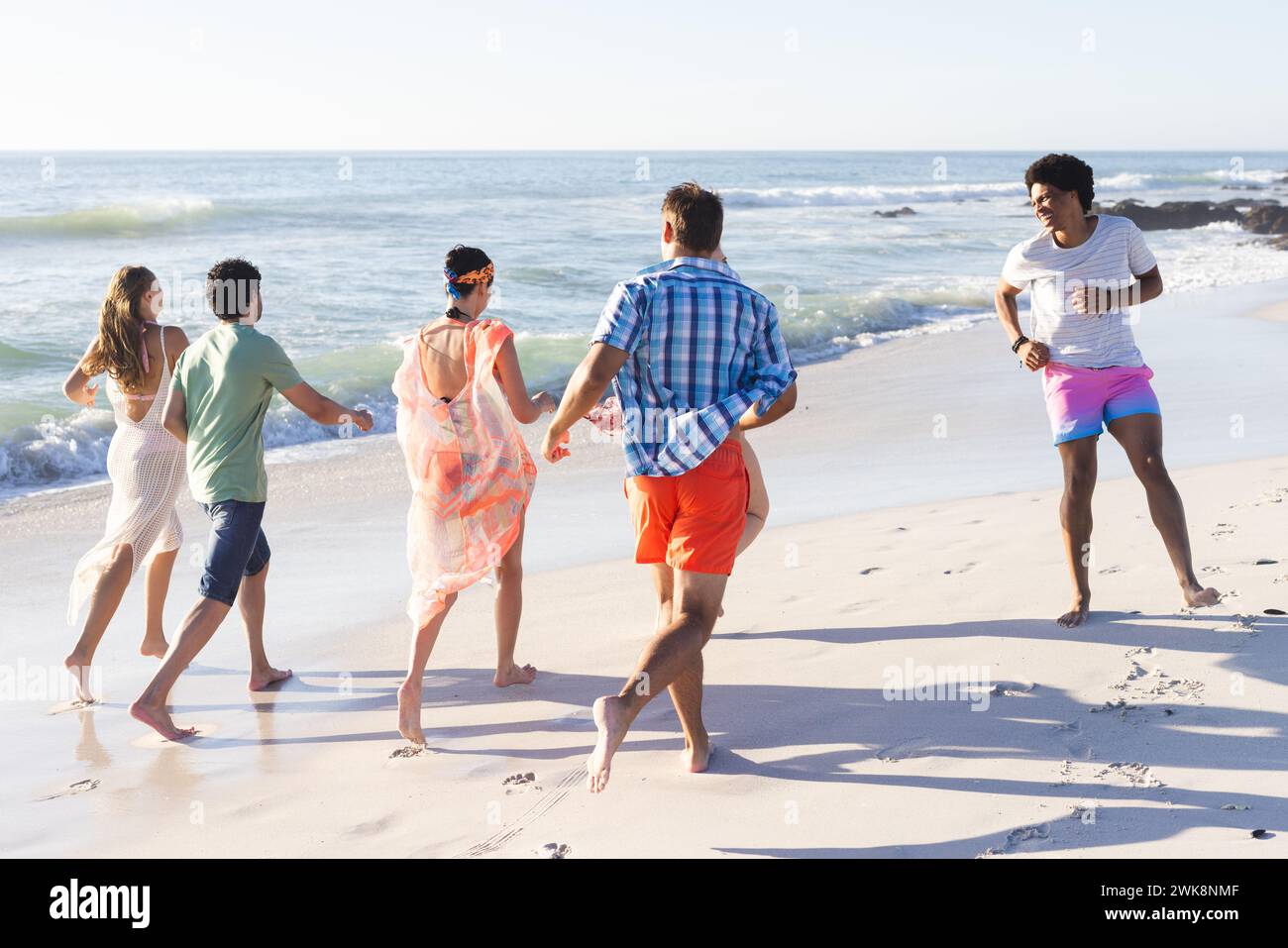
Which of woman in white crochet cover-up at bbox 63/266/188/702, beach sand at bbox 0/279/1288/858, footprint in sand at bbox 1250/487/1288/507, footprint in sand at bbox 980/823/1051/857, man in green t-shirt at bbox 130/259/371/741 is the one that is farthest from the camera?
footprint in sand at bbox 1250/487/1288/507

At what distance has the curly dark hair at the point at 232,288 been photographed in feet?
14.5

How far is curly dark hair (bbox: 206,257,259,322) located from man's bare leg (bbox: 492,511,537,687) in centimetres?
128

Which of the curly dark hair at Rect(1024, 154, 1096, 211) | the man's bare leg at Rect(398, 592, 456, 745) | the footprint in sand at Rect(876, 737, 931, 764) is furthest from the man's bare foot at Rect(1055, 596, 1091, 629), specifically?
the man's bare leg at Rect(398, 592, 456, 745)

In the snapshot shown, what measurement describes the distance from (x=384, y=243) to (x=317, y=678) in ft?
69.6

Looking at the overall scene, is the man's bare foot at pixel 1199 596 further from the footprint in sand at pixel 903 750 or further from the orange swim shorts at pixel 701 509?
the orange swim shorts at pixel 701 509

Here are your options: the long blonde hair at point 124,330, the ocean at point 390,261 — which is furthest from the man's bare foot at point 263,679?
the ocean at point 390,261

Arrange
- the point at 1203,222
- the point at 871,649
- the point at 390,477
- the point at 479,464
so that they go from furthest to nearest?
the point at 1203,222, the point at 390,477, the point at 871,649, the point at 479,464

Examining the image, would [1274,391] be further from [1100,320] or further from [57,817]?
[57,817]

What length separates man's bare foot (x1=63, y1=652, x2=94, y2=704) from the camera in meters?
4.77

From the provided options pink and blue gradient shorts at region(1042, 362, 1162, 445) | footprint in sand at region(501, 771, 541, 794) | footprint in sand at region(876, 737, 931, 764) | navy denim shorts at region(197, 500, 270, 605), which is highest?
pink and blue gradient shorts at region(1042, 362, 1162, 445)

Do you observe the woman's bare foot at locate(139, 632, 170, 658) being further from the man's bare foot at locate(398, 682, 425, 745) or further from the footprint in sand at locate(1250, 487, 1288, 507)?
the footprint in sand at locate(1250, 487, 1288, 507)

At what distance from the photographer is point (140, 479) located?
498 cm

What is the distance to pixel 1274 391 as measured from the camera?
9961 mm
